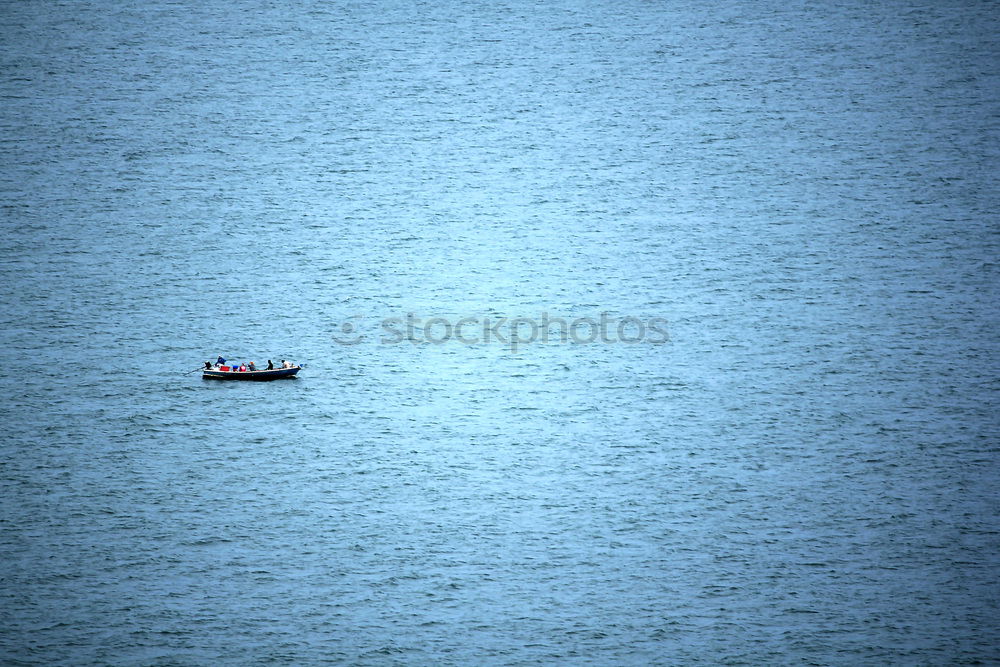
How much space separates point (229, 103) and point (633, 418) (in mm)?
32243

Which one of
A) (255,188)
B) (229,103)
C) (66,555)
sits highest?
(229,103)

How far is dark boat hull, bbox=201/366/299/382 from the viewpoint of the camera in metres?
42.7

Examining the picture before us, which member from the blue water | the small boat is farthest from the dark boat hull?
the blue water

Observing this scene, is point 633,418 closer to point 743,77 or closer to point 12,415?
point 12,415

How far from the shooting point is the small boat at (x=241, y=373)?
42.8m

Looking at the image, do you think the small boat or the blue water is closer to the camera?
the blue water

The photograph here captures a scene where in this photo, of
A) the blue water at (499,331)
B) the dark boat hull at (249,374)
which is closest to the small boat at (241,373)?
the dark boat hull at (249,374)

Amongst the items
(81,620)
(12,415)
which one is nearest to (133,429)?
(12,415)

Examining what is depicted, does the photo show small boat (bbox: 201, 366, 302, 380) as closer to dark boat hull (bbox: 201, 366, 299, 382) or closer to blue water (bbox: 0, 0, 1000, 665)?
dark boat hull (bbox: 201, 366, 299, 382)

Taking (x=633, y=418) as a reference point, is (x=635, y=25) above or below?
above

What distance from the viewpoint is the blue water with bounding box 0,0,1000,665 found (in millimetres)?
33031

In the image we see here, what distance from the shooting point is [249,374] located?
4288cm

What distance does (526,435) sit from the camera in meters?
42.7

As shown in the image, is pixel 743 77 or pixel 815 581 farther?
pixel 743 77
